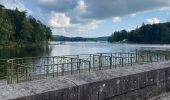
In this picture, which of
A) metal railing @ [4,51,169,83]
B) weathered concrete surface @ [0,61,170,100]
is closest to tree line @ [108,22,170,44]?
metal railing @ [4,51,169,83]

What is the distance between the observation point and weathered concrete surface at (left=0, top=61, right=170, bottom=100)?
12.5 feet

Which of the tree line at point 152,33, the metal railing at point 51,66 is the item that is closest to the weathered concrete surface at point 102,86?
the metal railing at point 51,66

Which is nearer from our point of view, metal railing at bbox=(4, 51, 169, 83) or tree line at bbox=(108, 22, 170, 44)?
metal railing at bbox=(4, 51, 169, 83)

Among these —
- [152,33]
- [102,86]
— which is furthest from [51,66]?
[152,33]

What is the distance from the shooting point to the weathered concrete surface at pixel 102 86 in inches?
150

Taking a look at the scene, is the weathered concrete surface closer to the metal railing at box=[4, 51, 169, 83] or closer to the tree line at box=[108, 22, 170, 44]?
the metal railing at box=[4, 51, 169, 83]

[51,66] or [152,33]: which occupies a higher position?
[152,33]

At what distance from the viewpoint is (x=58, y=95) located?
4.00 m

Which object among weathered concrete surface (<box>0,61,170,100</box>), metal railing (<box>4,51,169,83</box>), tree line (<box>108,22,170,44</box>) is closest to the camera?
weathered concrete surface (<box>0,61,170,100</box>)

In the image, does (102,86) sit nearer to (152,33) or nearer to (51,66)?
(51,66)

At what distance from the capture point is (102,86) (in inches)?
187

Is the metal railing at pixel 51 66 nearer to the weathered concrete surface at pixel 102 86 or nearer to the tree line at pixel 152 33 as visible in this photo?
the weathered concrete surface at pixel 102 86

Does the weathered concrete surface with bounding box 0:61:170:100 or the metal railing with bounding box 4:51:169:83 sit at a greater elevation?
the weathered concrete surface with bounding box 0:61:170:100

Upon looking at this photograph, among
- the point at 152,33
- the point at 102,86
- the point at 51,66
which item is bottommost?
the point at 51,66
